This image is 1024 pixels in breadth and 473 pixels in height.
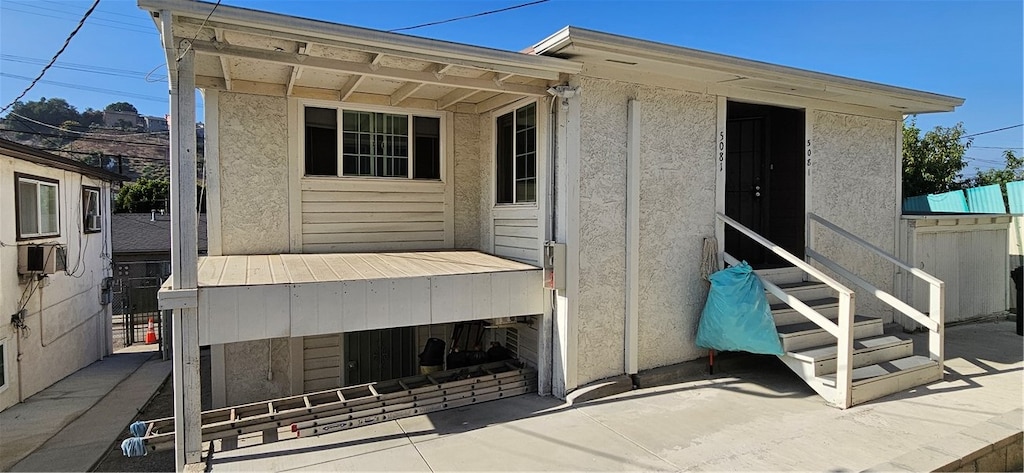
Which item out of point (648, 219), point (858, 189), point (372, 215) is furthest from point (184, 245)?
point (858, 189)

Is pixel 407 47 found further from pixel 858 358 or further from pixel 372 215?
pixel 858 358

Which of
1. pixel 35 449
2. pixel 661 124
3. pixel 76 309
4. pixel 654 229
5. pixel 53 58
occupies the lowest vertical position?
pixel 35 449

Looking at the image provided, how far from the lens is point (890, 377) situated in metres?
5.36

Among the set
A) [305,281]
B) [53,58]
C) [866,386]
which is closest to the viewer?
[305,281]

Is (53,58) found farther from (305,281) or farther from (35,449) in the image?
(35,449)

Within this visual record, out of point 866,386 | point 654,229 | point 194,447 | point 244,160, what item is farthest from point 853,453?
point 244,160

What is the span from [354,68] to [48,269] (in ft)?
27.2

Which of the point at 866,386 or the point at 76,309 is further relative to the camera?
the point at 76,309

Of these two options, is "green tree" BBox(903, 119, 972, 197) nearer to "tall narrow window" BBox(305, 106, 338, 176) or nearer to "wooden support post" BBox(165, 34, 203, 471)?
"tall narrow window" BBox(305, 106, 338, 176)

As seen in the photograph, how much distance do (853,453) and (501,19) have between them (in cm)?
624

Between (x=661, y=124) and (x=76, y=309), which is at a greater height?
(x=661, y=124)

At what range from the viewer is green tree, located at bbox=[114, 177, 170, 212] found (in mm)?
30109

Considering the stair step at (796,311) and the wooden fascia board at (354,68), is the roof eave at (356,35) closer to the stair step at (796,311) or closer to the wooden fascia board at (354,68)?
the wooden fascia board at (354,68)

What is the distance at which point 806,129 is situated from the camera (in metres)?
7.18
